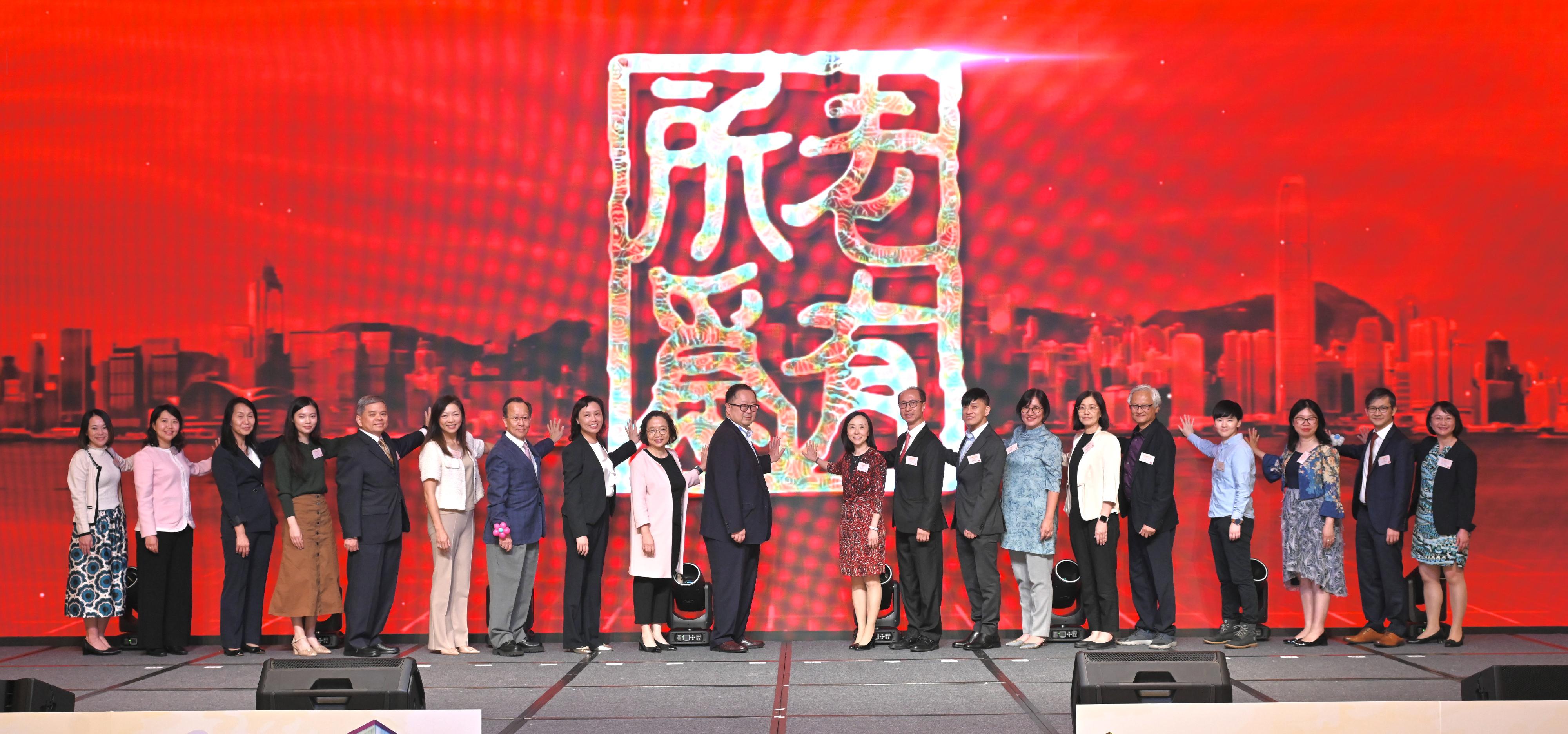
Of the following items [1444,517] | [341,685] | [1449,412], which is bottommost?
[341,685]

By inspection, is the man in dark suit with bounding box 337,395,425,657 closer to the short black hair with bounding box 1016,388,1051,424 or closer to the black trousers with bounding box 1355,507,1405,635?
the short black hair with bounding box 1016,388,1051,424

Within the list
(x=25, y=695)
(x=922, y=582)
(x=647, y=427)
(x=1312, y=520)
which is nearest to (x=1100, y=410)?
(x=1312, y=520)

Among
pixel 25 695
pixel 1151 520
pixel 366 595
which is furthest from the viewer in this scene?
pixel 1151 520

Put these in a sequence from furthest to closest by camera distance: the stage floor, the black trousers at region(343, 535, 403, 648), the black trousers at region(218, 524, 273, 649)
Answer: the black trousers at region(218, 524, 273, 649)
the black trousers at region(343, 535, 403, 648)
the stage floor

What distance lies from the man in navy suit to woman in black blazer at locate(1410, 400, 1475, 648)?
15.3 ft

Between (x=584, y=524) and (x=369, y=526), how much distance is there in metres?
1.11

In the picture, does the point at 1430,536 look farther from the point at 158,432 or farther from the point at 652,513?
the point at 158,432

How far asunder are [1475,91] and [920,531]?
13.7ft

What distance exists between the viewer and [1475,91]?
6.34m

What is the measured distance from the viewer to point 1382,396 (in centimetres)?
586

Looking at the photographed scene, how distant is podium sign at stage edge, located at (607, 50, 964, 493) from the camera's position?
6273 mm

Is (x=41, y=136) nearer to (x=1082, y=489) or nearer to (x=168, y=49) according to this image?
(x=168, y=49)

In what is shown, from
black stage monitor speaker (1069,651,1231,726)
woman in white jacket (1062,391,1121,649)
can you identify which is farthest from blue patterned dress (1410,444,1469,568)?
black stage monitor speaker (1069,651,1231,726)

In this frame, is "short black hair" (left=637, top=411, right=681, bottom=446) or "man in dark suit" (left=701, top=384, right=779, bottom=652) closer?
"man in dark suit" (left=701, top=384, right=779, bottom=652)
